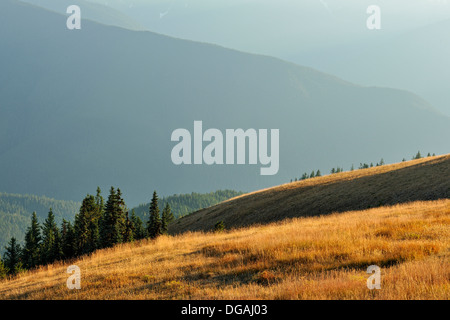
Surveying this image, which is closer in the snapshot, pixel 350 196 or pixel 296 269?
pixel 296 269

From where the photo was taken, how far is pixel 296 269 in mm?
12344

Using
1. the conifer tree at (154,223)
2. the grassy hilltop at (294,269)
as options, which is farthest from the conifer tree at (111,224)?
the grassy hilltop at (294,269)

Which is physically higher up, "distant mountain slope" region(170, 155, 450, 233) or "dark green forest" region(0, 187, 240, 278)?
"distant mountain slope" region(170, 155, 450, 233)

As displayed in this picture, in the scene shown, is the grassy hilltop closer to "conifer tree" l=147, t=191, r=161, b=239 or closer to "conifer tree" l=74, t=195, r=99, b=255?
"conifer tree" l=147, t=191, r=161, b=239

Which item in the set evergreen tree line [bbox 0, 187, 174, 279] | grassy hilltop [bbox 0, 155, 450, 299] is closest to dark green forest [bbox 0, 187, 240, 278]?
evergreen tree line [bbox 0, 187, 174, 279]

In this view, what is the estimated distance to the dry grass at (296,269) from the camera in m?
9.62

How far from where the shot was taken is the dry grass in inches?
379

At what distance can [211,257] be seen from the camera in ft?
53.2

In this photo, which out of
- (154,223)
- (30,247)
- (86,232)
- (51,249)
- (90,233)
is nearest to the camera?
(154,223)

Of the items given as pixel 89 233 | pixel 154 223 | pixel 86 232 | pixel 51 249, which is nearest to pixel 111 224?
pixel 154 223

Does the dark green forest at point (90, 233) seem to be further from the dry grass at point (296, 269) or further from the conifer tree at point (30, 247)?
the dry grass at point (296, 269)

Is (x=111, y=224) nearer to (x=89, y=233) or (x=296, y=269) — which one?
(x=89, y=233)
